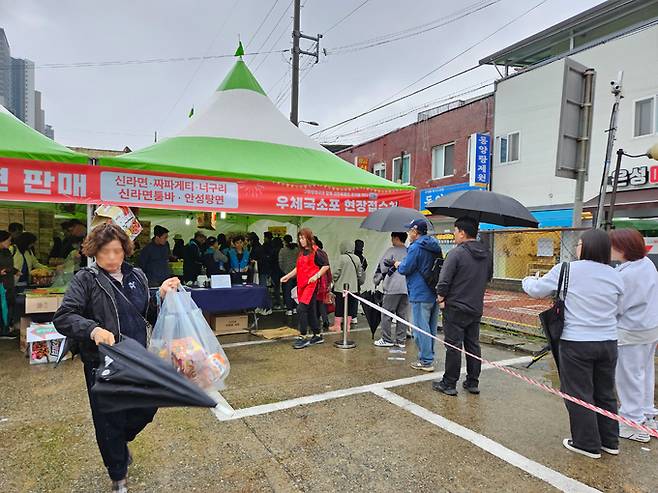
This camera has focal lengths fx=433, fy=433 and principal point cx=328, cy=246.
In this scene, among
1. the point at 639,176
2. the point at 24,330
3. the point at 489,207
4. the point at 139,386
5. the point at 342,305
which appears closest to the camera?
the point at 139,386

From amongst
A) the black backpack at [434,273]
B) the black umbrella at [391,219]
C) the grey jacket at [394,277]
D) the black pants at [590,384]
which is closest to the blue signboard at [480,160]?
the black umbrella at [391,219]

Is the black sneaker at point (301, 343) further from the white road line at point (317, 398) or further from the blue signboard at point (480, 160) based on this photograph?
the blue signboard at point (480, 160)

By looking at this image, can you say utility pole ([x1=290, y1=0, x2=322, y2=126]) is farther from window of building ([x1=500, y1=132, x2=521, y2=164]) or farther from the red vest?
the red vest

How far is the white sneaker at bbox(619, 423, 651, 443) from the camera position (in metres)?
3.34

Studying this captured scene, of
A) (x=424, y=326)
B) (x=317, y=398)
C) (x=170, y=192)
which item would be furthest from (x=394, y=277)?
(x=170, y=192)

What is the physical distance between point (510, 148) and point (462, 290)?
469 inches

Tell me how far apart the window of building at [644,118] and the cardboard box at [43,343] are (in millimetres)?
12967

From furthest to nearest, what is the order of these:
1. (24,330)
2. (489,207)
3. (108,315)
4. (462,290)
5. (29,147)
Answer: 1. (24,330)
2. (29,147)
3. (489,207)
4. (462,290)
5. (108,315)

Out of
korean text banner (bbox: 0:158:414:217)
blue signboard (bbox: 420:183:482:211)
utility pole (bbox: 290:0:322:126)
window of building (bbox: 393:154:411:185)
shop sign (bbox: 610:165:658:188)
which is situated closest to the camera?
→ korean text banner (bbox: 0:158:414:217)

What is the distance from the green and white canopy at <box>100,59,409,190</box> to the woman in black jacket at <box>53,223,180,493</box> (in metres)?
3.34

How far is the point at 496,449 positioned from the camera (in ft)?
10.5

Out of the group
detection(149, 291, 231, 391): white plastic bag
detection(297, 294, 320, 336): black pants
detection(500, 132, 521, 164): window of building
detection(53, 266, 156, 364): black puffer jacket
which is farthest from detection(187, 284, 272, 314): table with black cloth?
detection(500, 132, 521, 164): window of building

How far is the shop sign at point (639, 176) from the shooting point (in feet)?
33.9

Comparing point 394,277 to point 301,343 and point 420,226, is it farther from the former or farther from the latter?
point 301,343
